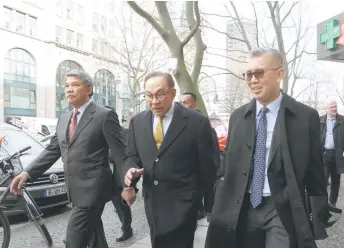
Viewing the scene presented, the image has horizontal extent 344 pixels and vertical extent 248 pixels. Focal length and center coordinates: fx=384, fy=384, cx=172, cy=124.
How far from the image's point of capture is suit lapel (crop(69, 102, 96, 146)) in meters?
3.32

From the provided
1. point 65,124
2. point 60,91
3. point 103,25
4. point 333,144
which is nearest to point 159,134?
point 65,124

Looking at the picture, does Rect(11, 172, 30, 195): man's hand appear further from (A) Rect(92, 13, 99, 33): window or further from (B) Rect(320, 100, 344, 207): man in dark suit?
(A) Rect(92, 13, 99, 33): window

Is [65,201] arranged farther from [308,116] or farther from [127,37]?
[127,37]

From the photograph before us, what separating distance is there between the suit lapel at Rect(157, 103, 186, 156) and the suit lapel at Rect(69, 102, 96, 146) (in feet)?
2.76

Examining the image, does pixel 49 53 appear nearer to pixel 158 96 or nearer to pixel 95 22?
pixel 95 22

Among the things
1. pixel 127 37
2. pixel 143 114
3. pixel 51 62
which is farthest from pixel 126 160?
pixel 51 62

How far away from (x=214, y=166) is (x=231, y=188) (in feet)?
1.75

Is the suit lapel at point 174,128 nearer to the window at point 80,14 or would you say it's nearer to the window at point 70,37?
the window at point 70,37

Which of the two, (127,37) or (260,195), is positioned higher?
(127,37)

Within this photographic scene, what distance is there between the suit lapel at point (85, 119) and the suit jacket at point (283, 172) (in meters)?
1.37

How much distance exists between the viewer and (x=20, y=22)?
39.2 meters

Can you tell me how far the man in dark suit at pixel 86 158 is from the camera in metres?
3.19

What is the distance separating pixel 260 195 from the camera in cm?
234

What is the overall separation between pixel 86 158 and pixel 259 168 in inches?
60.8
